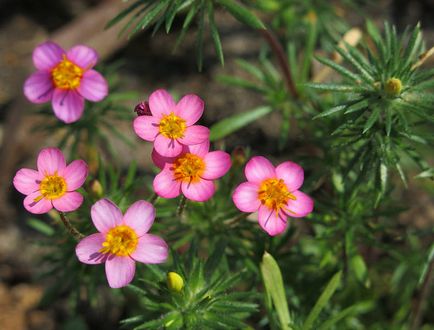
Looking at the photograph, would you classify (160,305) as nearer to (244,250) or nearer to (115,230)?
(115,230)

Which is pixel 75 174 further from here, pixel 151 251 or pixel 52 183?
pixel 151 251

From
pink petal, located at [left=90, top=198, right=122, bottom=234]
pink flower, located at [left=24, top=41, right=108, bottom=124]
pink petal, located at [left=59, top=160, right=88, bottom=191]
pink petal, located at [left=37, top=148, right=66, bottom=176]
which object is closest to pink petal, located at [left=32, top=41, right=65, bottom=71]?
pink flower, located at [left=24, top=41, right=108, bottom=124]

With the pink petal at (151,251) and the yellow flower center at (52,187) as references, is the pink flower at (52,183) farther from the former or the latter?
the pink petal at (151,251)

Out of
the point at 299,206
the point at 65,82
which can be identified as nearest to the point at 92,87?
the point at 65,82

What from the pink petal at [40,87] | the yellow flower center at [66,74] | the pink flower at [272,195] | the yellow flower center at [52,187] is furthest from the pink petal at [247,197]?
the pink petal at [40,87]

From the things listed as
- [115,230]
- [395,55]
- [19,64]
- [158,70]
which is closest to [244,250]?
[115,230]

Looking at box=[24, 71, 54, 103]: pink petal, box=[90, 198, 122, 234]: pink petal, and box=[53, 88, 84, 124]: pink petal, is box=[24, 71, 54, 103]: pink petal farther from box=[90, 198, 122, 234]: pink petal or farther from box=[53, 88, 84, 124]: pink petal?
box=[90, 198, 122, 234]: pink petal
